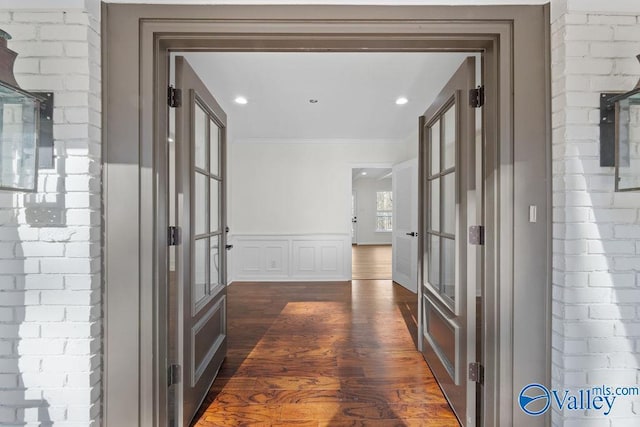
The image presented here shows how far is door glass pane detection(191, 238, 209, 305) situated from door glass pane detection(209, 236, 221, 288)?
103mm

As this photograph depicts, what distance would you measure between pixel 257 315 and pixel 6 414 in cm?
218

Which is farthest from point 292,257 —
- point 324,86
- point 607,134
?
point 607,134

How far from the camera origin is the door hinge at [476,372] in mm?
1422

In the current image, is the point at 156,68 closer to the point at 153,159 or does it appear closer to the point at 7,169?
the point at 153,159

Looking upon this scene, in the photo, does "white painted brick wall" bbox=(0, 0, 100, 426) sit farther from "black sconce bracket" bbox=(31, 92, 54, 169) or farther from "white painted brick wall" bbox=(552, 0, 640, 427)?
"white painted brick wall" bbox=(552, 0, 640, 427)

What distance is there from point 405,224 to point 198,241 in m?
3.61

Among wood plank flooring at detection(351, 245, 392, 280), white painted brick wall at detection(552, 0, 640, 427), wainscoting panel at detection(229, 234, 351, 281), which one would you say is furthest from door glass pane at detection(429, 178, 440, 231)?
wood plank flooring at detection(351, 245, 392, 280)

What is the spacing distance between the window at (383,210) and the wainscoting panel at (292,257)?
18.6ft

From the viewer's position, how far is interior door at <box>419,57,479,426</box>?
1.49 metres

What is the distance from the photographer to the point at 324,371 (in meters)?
2.09

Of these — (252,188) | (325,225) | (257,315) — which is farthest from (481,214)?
(252,188)

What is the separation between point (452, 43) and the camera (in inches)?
52.9

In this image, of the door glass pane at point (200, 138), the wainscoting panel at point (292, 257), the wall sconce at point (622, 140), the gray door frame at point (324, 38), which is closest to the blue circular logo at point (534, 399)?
the gray door frame at point (324, 38)

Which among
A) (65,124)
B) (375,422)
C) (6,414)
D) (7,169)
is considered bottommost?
(375,422)
